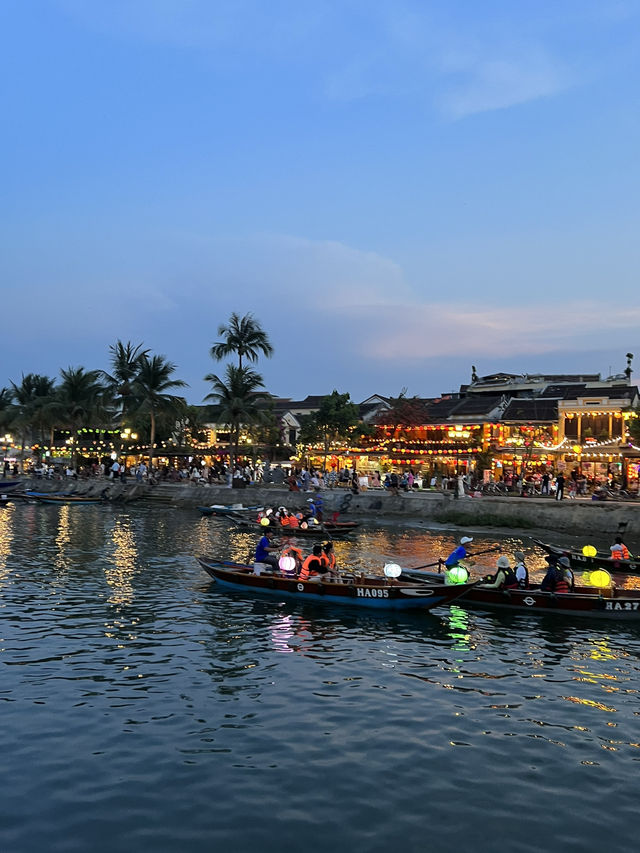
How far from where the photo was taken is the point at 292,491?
161ft

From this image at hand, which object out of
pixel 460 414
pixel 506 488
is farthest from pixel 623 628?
pixel 460 414

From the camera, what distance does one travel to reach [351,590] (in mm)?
18984

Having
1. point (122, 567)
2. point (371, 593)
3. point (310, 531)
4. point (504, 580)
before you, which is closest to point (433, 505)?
point (310, 531)

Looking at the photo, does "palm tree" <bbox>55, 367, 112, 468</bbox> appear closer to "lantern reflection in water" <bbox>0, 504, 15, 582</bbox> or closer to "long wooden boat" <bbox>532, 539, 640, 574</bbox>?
"lantern reflection in water" <bbox>0, 504, 15, 582</bbox>

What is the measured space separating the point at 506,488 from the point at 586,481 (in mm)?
5379

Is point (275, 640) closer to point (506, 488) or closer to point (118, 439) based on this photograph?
point (506, 488)

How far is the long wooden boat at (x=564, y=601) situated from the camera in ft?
58.6

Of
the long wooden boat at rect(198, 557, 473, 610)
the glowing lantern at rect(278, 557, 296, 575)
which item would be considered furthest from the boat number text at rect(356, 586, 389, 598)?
the glowing lantern at rect(278, 557, 296, 575)

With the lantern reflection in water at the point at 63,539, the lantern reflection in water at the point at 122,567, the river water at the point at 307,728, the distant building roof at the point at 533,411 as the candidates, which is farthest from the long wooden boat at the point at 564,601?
the distant building roof at the point at 533,411

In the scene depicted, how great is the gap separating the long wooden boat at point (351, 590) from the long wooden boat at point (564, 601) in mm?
394

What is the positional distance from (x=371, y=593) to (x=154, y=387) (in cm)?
4337

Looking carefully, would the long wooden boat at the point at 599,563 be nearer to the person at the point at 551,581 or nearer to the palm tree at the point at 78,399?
the person at the point at 551,581

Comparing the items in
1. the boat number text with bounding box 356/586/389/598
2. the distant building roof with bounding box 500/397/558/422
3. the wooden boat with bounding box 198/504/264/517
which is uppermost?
the distant building roof with bounding box 500/397/558/422

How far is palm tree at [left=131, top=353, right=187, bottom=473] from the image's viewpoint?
5788cm
